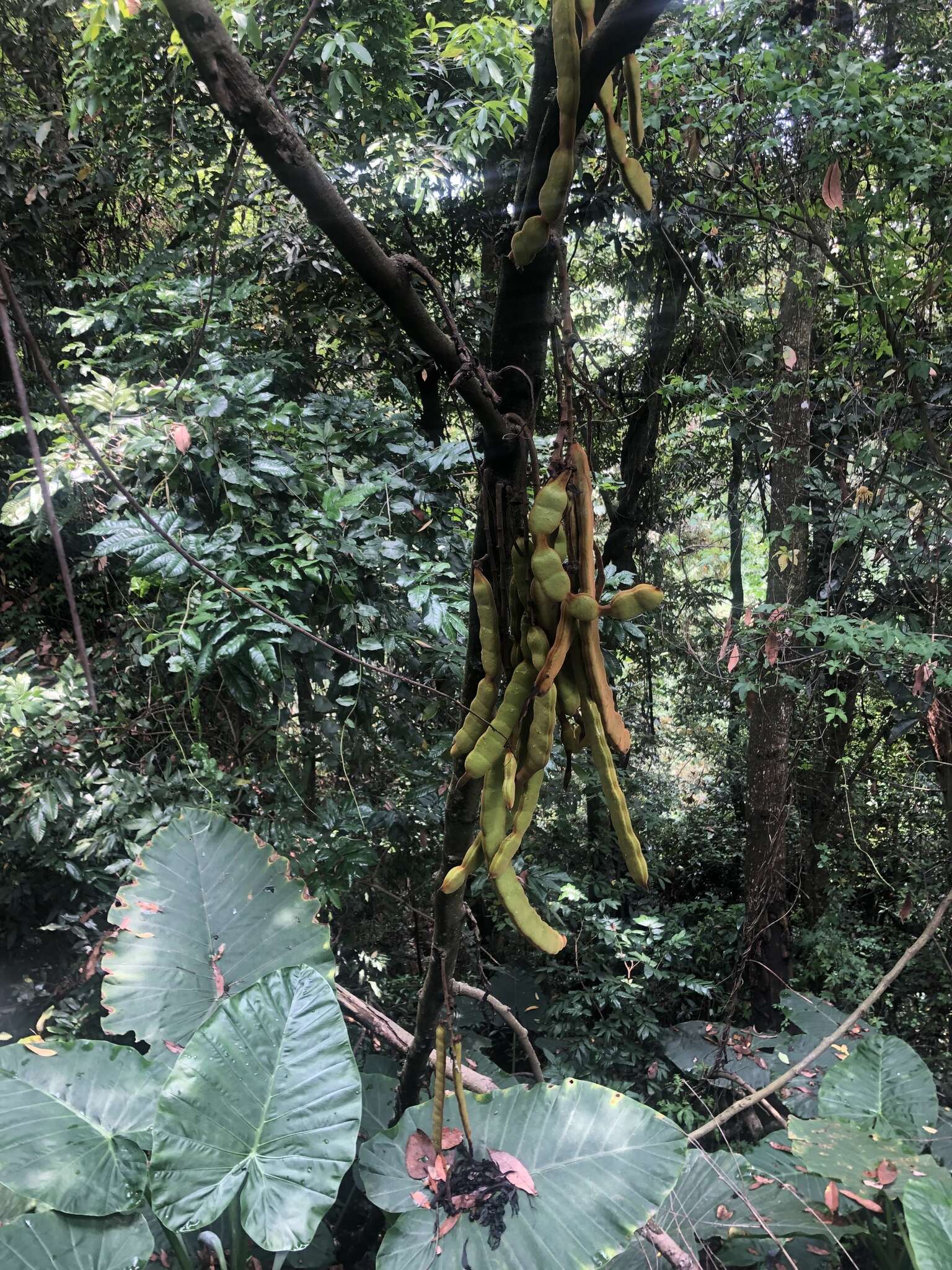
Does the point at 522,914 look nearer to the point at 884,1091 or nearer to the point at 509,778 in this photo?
the point at 509,778

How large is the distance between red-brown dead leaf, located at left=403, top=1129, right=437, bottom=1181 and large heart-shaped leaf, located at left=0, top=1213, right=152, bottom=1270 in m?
0.31

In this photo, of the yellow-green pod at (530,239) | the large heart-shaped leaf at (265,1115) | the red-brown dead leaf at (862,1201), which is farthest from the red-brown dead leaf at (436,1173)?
the yellow-green pod at (530,239)

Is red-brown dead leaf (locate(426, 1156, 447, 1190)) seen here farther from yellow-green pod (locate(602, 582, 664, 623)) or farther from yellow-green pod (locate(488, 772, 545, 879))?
yellow-green pod (locate(602, 582, 664, 623))

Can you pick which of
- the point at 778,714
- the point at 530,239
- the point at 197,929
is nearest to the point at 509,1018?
the point at 197,929

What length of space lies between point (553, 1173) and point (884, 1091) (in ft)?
2.91

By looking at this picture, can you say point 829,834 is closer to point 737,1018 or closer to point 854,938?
point 854,938

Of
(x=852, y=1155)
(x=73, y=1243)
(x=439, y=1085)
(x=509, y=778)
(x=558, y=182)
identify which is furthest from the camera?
(x=852, y=1155)

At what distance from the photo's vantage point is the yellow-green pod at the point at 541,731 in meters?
0.53

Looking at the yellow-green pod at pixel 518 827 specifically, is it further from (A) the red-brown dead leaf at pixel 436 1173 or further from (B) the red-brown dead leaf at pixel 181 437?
(B) the red-brown dead leaf at pixel 181 437

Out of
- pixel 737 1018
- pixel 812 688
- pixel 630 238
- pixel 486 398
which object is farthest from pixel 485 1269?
pixel 630 238

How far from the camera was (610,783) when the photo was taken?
549 millimetres

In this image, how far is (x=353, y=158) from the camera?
1904 millimetres

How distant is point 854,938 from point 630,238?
2895mm

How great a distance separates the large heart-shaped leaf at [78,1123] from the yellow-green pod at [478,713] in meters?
0.78
